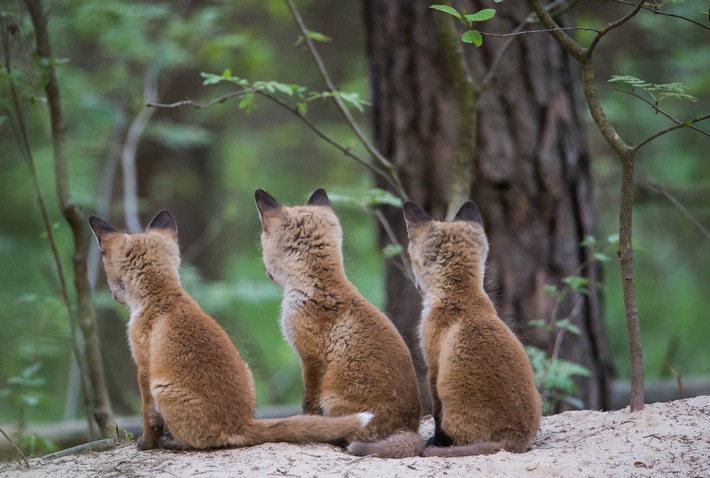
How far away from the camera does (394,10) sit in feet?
26.3

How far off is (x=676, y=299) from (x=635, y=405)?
1253 centimetres

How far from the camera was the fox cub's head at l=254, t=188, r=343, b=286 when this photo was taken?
16.2 ft

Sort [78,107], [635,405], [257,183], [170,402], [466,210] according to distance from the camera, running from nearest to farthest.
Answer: [170,402], [635,405], [466,210], [78,107], [257,183]

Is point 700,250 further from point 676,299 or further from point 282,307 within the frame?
point 282,307

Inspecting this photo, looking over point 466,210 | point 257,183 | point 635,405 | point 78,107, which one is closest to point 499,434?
point 635,405

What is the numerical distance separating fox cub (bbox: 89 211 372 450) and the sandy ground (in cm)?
10

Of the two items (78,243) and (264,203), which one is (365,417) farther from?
(78,243)

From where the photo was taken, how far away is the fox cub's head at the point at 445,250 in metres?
4.79

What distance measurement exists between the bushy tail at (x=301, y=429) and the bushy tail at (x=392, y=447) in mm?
101

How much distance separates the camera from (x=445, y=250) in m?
4.86

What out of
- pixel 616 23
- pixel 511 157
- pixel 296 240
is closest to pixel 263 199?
pixel 296 240

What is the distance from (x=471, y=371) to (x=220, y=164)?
44.3ft

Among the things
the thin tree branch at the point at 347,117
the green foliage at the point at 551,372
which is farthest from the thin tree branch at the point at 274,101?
the green foliage at the point at 551,372

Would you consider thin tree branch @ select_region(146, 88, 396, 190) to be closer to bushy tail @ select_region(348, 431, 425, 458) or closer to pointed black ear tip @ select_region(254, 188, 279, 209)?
pointed black ear tip @ select_region(254, 188, 279, 209)
